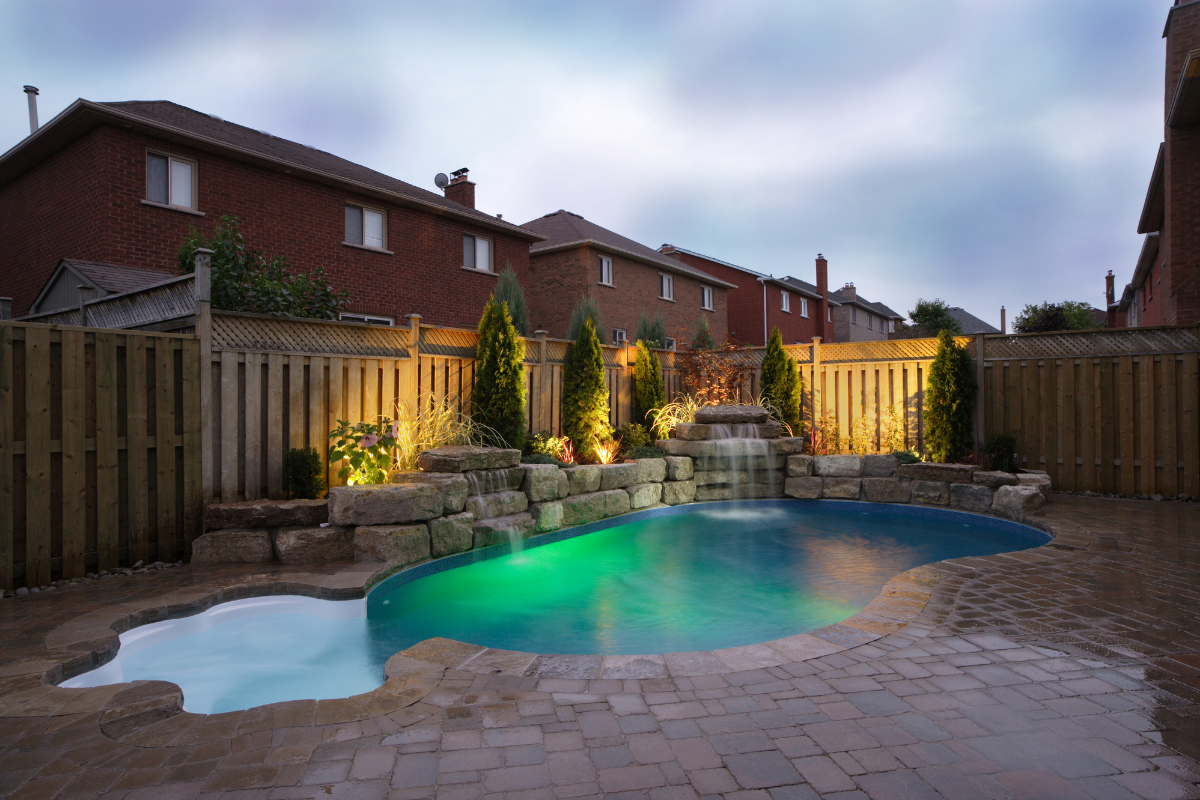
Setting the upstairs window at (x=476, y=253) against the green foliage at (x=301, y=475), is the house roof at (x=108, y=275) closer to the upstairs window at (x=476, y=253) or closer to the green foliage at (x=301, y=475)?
the green foliage at (x=301, y=475)

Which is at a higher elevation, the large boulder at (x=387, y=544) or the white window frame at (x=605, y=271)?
the white window frame at (x=605, y=271)

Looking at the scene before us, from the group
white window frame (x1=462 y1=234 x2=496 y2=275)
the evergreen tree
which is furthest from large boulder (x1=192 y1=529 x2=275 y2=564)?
white window frame (x1=462 y1=234 x2=496 y2=275)

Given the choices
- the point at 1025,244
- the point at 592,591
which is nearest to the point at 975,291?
the point at 1025,244

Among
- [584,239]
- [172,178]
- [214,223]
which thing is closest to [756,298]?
[584,239]

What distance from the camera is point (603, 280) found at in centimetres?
1848

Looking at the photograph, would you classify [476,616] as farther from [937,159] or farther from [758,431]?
[937,159]

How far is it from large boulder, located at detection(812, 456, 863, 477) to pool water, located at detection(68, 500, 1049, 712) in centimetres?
130

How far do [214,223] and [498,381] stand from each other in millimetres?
6396

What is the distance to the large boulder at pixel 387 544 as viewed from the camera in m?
5.11

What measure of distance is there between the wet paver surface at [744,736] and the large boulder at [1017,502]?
12.6 ft

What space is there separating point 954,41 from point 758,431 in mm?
5855

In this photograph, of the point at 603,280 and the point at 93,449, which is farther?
the point at 603,280

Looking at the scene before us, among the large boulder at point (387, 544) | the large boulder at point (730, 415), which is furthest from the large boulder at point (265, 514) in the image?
the large boulder at point (730, 415)

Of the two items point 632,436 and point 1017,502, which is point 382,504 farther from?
point 1017,502
